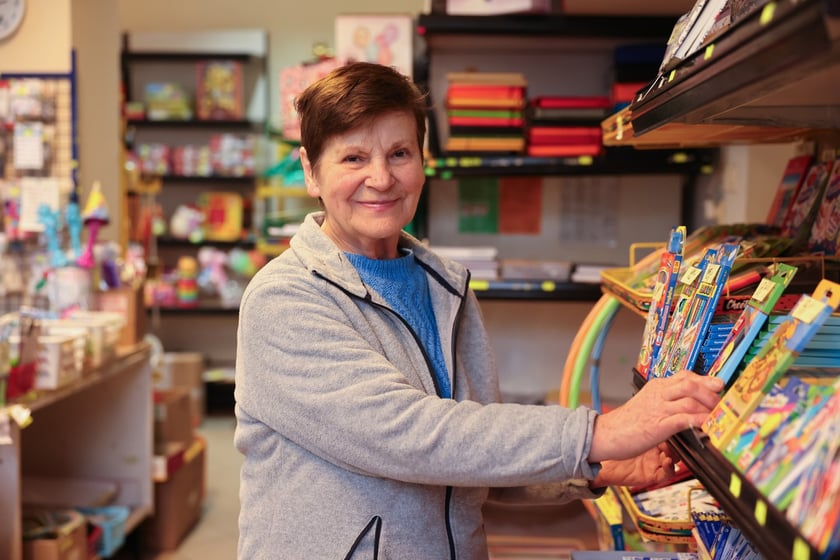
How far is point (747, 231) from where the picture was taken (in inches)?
72.6

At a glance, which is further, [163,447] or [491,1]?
[163,447]

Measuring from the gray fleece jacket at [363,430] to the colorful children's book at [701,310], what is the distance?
0.20 metres

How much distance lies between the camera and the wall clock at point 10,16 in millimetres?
3822

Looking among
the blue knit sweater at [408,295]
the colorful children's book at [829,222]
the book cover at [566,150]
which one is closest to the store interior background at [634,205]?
the book cover at [566,150]

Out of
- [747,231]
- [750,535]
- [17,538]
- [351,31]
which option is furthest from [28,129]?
[750,535]

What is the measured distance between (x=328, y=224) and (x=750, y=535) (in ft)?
3.35

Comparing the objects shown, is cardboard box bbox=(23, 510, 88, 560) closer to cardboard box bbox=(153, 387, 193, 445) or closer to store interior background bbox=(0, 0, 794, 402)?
cardboard box bbox=(153, 387, 193, 445)

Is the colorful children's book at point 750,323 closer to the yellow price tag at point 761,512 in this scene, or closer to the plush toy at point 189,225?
the yellow price tag at point 761,512

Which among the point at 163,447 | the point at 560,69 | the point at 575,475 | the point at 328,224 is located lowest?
the point at 163,447

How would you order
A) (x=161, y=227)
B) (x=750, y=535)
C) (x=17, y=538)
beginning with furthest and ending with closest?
(x=161, y=227) < (x=17, y=538) < (x=750, y=535)

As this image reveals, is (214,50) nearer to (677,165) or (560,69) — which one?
A: (560,69)

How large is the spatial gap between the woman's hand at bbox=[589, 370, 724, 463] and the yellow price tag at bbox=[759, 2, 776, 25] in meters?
0.49

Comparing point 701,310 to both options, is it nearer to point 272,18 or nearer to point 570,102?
point 570,102

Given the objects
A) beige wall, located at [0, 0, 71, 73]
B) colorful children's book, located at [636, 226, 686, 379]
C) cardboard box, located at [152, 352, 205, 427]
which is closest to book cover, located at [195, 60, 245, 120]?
cardboard box, located at [152, 352, 205, 427]
